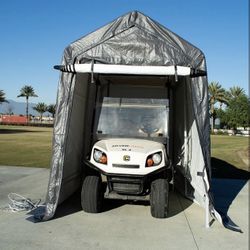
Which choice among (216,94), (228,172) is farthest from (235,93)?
(228,172)

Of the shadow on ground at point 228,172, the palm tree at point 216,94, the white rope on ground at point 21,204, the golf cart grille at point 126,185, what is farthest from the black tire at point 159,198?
the palm tree at point 216,94

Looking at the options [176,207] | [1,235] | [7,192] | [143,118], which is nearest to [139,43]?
[143,118]

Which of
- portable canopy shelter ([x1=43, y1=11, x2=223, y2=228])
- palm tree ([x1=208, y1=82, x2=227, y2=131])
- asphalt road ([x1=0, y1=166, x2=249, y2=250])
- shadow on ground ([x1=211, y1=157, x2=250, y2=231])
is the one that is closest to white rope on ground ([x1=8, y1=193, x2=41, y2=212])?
asphalt road ([x1=0, y1=166, x2=249, y2=250])

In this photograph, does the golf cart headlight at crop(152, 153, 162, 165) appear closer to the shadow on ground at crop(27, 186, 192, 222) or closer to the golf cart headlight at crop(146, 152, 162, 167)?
the golf cart headlight at crop(146, 152, 162, 167)

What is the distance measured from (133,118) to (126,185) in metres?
1.88

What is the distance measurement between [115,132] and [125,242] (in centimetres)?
299

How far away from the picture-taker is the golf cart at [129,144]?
6.57m

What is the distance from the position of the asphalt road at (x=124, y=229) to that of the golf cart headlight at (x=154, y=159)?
0.94 meters

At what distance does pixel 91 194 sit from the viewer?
6688 millimetres

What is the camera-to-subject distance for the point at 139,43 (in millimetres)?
6734

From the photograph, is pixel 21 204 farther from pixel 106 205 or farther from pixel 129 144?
pixel 129 144

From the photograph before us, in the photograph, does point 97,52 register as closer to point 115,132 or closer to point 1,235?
point 115,132

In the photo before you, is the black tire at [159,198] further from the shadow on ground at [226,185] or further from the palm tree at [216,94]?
the palm tree at [216,94]

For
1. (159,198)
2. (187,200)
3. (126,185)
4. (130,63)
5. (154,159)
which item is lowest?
(187,200)
